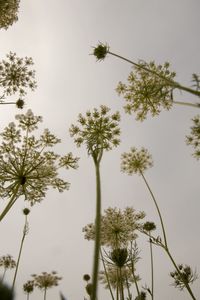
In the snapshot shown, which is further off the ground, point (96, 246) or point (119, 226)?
point (119, 226)

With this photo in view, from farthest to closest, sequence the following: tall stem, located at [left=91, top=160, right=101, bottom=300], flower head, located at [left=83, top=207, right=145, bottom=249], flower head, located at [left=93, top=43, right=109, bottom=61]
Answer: flower head, located at [left=83, top=207, right=145, bottom=249] < flower head, located at [left=93, top=43, right=109, bottom=61] < tall stem, located at [left=91, top=160, right=101, bottom=300]

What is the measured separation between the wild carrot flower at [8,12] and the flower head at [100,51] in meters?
6.70

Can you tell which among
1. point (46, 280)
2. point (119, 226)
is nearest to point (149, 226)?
point (119, 226)

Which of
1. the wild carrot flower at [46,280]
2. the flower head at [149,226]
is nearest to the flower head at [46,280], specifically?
the wild carrot flower at [46,280]

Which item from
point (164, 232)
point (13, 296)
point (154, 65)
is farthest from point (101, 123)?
point (13, 296)

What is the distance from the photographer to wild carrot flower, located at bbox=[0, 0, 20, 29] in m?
12.1

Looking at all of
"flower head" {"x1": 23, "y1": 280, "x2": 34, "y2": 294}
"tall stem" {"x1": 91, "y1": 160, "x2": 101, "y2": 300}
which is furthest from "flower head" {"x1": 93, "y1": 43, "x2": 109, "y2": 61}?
"flower head" {"x1": 23, "y1": 280, "x2": 34, "y2": 294}

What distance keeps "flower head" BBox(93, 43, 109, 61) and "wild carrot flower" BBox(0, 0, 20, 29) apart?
6697 millimetres

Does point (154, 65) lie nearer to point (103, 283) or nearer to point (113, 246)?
point (113, 246)

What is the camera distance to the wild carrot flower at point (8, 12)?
12.1 metres

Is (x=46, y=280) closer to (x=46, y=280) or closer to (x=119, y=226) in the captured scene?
(x=46, y=280)

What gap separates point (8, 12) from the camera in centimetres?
1227

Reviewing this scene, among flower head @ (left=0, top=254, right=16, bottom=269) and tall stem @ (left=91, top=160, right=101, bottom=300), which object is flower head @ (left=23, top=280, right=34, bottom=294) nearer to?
flower head @ (left=0, top=254, right=16, bottom=269)

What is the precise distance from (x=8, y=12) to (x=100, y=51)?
7.29 m
